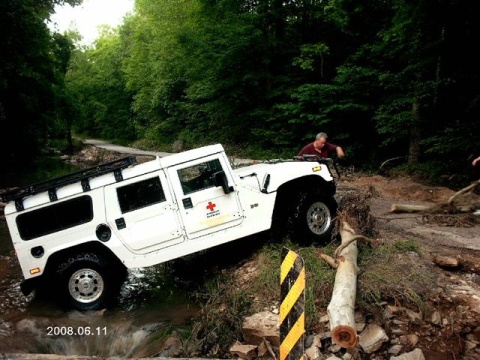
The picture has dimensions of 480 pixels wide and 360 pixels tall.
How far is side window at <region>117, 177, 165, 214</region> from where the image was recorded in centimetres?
587

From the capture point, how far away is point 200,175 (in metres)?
6.12

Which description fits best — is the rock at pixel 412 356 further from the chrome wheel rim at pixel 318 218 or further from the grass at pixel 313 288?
the chrome wheel rim at pixel 318 218

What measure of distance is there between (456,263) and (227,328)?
3.42 metres

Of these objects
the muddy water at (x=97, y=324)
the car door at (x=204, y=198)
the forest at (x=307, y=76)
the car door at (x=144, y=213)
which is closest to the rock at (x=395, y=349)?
the car door at (x=204, y=198)

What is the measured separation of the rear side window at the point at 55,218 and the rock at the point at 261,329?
295 centimetres

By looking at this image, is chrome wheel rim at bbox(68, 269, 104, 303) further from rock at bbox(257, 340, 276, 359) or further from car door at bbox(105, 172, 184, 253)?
rock at bbox(257, 340, 276, 359)

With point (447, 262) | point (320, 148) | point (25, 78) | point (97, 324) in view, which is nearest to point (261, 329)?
point (97, 324)

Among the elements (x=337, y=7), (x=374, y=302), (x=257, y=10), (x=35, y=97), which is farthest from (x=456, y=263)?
(x=35, y=97)

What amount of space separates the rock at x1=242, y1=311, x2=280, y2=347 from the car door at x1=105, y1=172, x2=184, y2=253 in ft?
5.94

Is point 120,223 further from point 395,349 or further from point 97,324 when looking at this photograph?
point 395,349

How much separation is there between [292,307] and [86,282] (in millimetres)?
4118

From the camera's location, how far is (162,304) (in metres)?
6.64

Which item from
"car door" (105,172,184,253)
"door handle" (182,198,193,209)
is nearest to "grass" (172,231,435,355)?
"car door" (105,172,184,253)

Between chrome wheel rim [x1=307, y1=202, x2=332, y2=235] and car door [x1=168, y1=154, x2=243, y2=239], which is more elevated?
car door [x1=168, y1=154, x2=243, y2=239]
